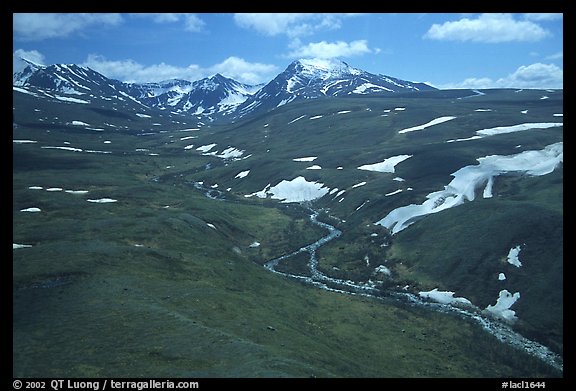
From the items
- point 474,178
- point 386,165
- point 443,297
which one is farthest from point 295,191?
point 443,297

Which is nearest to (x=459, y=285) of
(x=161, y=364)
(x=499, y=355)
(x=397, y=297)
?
(x=397, y=297)

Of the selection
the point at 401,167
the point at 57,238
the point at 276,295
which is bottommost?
the point at 276,295

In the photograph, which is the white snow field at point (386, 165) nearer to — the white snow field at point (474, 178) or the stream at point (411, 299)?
the white snow field at point (474, 178)

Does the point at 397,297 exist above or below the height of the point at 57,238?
below

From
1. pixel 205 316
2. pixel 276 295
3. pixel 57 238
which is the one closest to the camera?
pixel 205 316

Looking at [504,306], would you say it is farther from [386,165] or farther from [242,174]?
[242,174]
